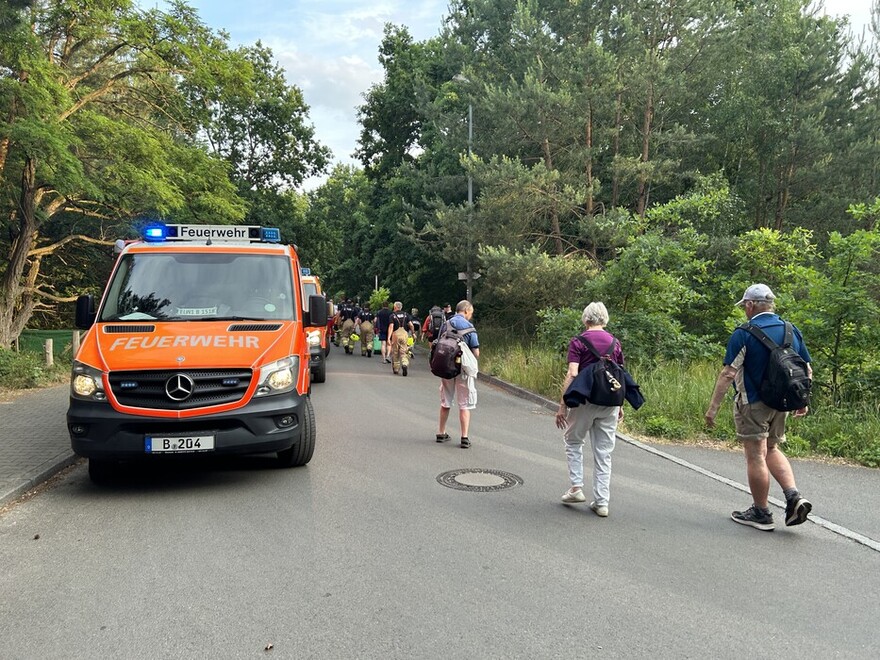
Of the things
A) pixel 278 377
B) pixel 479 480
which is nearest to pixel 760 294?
pixel 479 480

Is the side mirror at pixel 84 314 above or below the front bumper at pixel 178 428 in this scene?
above

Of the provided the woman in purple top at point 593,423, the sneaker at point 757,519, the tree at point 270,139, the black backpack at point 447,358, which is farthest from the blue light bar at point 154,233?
the tree at point 270,139

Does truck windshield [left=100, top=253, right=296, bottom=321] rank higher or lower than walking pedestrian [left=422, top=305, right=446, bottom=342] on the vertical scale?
higher

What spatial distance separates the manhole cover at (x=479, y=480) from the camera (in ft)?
20.3

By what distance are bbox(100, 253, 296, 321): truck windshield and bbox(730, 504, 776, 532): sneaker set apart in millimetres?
4556

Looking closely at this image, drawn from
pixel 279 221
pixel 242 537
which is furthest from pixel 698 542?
pixel 279 221

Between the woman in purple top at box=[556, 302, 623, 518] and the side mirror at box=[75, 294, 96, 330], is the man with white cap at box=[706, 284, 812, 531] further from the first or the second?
the side mirror at box=[75, 294, 96, 330]

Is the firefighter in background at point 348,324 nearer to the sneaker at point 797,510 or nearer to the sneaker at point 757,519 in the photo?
the sneaker at point 757,519

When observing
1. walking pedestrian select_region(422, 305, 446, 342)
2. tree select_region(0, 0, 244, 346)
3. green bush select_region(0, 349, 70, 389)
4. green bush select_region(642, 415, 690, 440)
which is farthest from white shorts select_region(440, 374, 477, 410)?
tree select_region(0, 0, 244, 346)

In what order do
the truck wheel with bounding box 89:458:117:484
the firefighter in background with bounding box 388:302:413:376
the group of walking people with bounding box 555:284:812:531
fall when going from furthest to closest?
1. the firefighter in background with bounding box 388:302:413:376
2. the truck wheel with bounding box 89:458:117:484
3. the group of walking people with bounding box 555:284:812:531

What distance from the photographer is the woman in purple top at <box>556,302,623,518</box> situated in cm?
552

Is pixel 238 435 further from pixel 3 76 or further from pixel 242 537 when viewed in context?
pixel 3 76

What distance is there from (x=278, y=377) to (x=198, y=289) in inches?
61.3

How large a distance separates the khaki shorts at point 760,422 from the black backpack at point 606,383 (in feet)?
2.92
